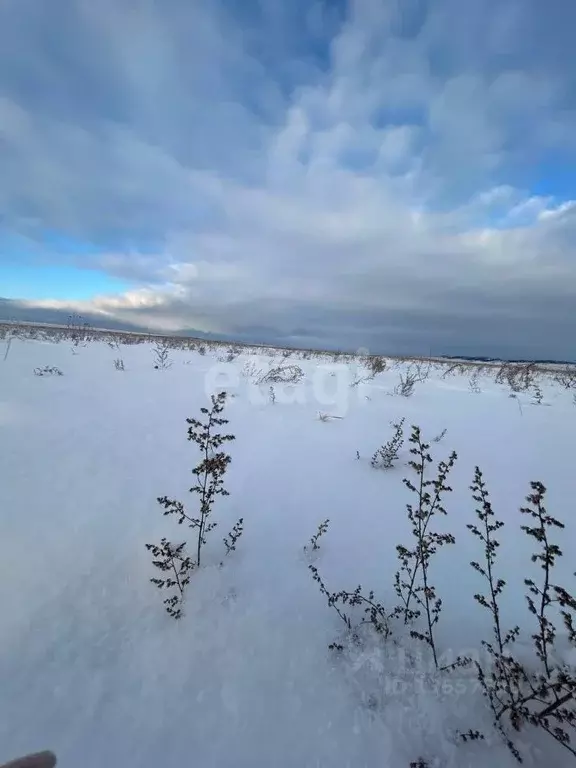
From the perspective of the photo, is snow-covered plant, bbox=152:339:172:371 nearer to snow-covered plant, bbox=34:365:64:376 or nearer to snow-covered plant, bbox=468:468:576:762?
snow-covered plant, bbox=34:365:64:376

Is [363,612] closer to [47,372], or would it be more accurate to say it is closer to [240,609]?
[240,609]

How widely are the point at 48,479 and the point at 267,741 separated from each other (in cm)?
289

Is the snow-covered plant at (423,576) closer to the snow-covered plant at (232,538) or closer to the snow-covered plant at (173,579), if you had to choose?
the snow-covered plant at (232,538)

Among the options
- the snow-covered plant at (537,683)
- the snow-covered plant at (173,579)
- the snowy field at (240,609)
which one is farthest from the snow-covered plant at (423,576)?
the snow-covered plant at (173,579)

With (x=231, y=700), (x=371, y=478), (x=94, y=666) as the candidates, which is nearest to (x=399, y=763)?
(x=231, y=700)

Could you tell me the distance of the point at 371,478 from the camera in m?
3.92

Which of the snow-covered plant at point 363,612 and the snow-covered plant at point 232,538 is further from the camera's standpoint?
the snow-covered plant at point 232,538

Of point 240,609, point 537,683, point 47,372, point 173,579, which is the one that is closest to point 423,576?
point 537,683

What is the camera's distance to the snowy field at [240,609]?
5.03 feet

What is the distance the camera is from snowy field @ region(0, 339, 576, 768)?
1532 mm

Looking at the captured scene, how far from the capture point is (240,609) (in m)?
2.17

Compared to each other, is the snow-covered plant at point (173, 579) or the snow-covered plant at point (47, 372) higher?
the snow-covered plant at point (47, 372)

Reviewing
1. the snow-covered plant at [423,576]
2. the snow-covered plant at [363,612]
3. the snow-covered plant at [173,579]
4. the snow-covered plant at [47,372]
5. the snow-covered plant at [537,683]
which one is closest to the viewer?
the snow-covered plant at [537,683]

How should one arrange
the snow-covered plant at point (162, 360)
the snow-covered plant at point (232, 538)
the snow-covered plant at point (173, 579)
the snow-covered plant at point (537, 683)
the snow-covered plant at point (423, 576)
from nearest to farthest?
the snow-covered plant at point (537, 683) < the snow-covered plant at point (423, 576) < the snow-covered plant at point (173, 579) < the snow-covered plant at point (232, 538) < the snow-covered plant at point (162, 360)
